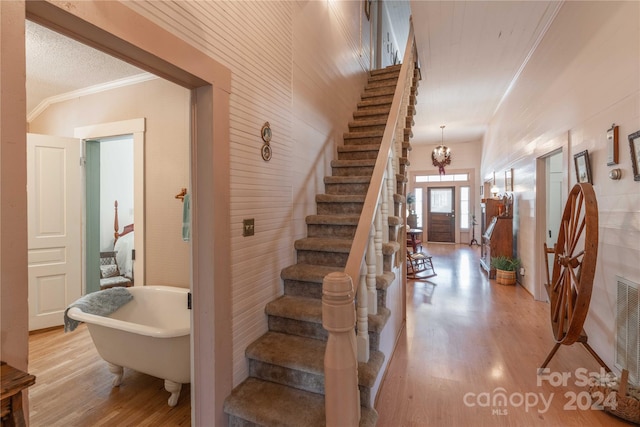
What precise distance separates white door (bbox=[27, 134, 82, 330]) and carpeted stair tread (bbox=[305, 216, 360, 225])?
2868 millimetres

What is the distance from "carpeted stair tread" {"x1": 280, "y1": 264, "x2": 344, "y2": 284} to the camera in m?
2.15

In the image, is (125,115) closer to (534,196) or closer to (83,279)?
(83,279)

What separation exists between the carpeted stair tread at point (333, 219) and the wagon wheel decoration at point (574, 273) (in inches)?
61.4

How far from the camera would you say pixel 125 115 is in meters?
3.03

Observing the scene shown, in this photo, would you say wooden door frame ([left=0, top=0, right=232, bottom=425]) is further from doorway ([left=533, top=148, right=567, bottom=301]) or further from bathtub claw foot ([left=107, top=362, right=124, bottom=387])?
doorway ([left=533, top=148, right=567, bottom=301])

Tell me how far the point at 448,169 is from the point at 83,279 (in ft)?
31.8

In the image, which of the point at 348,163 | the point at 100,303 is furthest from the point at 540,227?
the point at 100,303

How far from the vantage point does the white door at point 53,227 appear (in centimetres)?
308

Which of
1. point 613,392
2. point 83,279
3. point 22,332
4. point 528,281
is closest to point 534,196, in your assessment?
point 528,281

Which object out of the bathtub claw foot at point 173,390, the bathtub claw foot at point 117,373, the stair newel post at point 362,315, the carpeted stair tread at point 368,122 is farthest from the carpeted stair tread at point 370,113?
the bathtub claw foot at point 117,373

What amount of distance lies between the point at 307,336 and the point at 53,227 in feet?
10.7

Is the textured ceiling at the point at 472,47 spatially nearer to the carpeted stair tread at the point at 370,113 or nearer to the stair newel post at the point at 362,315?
the carpeted stair tread at the point at 370,113

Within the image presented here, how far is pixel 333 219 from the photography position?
2.60m

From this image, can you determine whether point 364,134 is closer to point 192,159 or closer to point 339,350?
point 192,159
